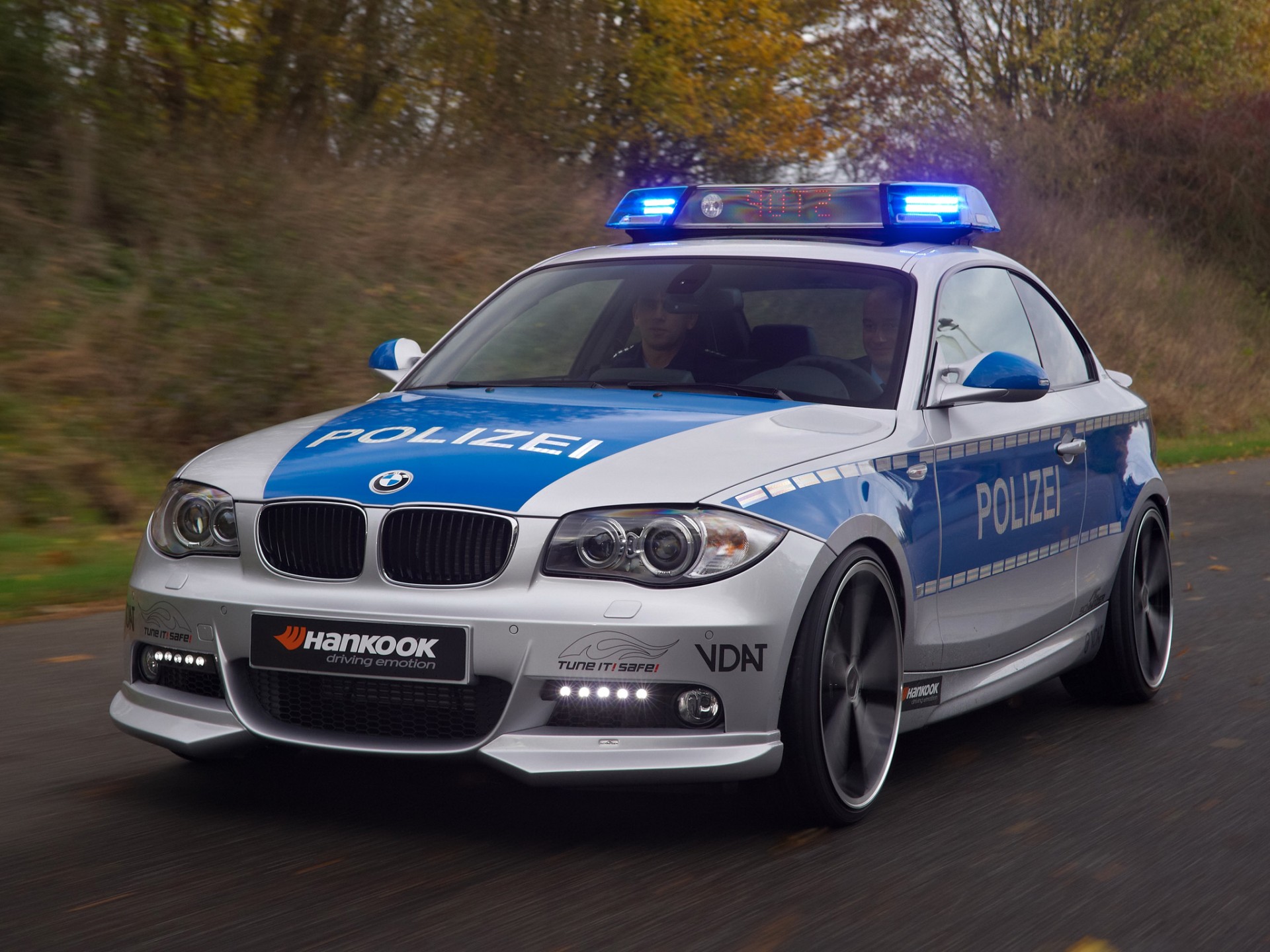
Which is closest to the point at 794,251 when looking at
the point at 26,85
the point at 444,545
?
the point at 444,545

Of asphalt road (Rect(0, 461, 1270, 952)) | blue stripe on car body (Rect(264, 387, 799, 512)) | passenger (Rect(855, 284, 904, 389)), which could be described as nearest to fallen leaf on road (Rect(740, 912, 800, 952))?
asphalt road (Rect(0, 461, 1270, 952))

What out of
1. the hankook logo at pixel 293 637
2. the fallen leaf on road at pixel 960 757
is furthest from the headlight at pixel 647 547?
the fallen leaf on road at pixel 960 757

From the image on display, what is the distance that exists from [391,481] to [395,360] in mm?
1742

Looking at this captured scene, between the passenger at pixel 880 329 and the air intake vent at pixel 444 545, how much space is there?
5.25 ft

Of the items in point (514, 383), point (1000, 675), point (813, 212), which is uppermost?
point (813, 212)

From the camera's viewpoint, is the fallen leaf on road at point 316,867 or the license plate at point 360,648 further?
the license plate at point 360,648

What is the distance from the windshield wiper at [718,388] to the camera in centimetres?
518

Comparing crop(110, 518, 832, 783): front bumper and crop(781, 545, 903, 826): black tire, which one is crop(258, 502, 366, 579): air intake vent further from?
crop(781, 545, 903, 826): black tire

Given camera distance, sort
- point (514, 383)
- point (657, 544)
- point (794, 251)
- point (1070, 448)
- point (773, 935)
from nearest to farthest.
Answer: point (773, 935) → point (657, 544) → point (514, 383) → point (794, 251) → point (1070, 448)

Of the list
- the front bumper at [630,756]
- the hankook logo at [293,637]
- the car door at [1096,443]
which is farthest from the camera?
the car door at [1096,443]

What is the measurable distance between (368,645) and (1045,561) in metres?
2.65

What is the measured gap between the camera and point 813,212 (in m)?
6.35

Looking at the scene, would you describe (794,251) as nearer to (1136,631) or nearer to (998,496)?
(998,496)

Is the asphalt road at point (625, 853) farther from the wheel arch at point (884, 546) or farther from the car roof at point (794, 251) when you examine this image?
the car roof at point (794, 251)
